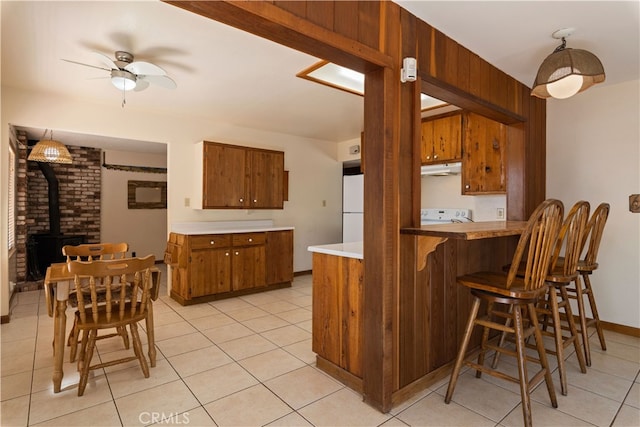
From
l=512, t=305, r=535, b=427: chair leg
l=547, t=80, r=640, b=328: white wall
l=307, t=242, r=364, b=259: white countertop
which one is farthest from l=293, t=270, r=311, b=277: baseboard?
l=512, t=305, r=535, b=427: chair leg

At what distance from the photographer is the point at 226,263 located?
4.21 meters

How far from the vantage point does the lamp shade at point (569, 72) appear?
6.86 ft

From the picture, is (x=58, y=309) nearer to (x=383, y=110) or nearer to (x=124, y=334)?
(x=124, y=334)

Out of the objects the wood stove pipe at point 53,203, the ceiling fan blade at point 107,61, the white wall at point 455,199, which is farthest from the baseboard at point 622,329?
the wood stove pipe at point 53,203

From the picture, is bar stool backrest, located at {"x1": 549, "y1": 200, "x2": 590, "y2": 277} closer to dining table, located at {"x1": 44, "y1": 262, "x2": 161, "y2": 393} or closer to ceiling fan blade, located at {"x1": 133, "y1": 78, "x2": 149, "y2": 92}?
dining table, located at {"x1": 44, "y1": 262, "x2": 161, "y2": 393}

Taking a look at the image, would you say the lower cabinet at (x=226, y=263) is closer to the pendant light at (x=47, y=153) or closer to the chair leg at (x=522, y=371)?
the pendant light at (x=47, y=153)

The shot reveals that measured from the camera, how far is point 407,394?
200 cm

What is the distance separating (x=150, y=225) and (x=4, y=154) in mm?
3443

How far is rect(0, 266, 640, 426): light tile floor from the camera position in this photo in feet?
5.93

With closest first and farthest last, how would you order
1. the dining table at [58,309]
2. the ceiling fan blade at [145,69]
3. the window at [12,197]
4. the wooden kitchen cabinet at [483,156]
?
the dining table at [58,309] → the ceiling fan blade at [145,69] → the wooden kitchen cabinet at [483,156] → the window at [12,197]

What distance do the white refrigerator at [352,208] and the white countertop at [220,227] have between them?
1336 mm

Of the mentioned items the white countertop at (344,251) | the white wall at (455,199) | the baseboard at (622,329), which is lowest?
the baseboard at (622,329)

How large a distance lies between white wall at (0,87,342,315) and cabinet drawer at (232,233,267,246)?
0.56 meters

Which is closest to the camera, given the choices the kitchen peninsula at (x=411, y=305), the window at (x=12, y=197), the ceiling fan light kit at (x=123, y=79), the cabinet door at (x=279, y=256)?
the kitchen peninsula at (x=411, y=305)
